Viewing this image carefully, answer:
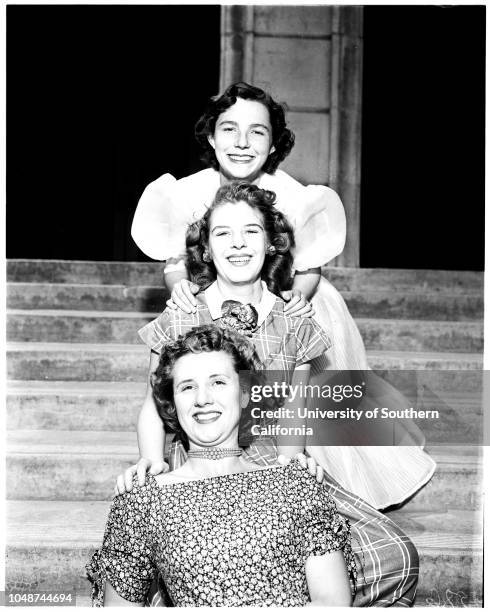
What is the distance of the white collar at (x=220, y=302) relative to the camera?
1.90 meters

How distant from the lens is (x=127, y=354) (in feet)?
9.82

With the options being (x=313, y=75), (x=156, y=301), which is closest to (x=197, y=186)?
(x=156, y=301)

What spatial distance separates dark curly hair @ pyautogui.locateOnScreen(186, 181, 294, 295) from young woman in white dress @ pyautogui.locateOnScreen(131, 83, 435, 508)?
154mm

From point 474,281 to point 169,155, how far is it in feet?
12.7

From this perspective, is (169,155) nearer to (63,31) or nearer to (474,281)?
(63,31)

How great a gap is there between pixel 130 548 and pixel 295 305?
0.67 metres

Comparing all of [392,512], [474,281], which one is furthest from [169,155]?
[392,512]

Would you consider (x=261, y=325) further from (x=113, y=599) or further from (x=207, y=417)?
(x=113, y=599)

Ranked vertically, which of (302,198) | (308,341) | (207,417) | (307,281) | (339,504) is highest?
(302,198)

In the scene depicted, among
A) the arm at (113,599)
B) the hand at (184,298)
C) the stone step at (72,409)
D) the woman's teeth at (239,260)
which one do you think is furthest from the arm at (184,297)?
the stone step at (72,409)

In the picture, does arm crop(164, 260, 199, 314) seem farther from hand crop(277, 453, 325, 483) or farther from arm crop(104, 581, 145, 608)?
arm crop(104, 581, 145, 608)

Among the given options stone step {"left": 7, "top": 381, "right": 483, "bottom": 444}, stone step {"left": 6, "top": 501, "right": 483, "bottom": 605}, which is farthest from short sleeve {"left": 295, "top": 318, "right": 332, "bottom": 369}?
stone step {"left": 7, "top": 381, "right": 483, "bottom": 444}

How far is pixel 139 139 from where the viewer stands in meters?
6.96

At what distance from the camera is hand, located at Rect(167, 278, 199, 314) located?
1.91 meters
